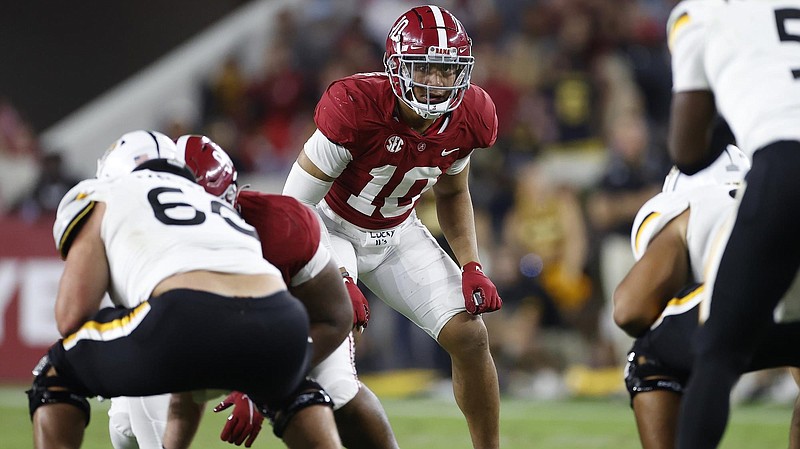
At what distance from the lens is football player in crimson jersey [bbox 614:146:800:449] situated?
323cm

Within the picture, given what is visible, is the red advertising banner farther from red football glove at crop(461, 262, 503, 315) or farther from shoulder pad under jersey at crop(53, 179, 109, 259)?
shoulder pad under jersey at crop(53, 179, 109, 259)

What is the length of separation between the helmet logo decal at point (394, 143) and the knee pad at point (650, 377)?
1.25 metres

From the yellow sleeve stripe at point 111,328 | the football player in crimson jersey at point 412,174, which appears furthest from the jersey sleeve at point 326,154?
the yellow sleeve stripe at point 111,328

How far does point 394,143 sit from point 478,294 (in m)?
0.63

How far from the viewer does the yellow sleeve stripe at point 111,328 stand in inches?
114

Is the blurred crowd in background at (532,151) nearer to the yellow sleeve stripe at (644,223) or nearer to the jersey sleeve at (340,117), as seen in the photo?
the jersey sleeve at (340,117)

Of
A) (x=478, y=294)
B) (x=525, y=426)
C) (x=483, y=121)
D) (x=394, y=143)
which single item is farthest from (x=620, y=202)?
(x=394, y=143)

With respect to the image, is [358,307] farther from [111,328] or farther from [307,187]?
[111,328]

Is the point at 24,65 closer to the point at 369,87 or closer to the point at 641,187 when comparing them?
the point at 641,187

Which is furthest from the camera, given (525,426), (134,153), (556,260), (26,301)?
(26,301)

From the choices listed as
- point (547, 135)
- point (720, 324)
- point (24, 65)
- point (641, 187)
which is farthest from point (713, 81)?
point (24, 65)

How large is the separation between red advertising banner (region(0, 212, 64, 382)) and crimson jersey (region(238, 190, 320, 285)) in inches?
220

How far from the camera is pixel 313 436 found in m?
3.12

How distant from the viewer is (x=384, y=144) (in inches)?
163
